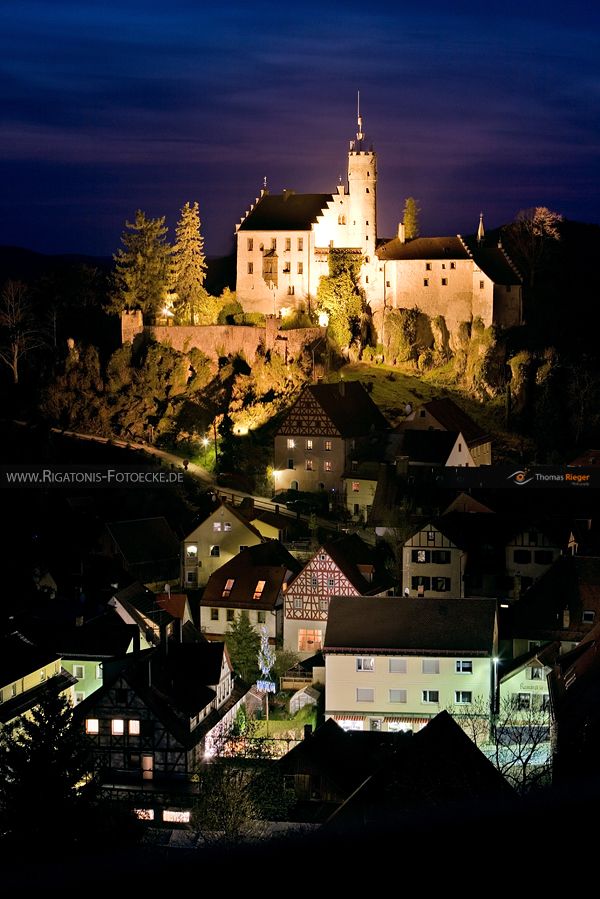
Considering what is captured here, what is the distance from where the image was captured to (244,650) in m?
33.2

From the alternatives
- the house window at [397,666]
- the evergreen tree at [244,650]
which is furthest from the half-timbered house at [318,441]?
the house window at [397,666]

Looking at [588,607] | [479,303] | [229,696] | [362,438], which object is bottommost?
[229,696]

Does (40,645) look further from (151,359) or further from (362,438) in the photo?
(151,359)

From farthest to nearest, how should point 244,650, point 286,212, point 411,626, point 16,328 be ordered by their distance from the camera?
1. point 16,328
2. point 286,212
3. point 244,650
4. point 411,626

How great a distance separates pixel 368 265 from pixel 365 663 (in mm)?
29945

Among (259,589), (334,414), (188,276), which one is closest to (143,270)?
(188,276)

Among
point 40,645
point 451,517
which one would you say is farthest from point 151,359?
point 40,645

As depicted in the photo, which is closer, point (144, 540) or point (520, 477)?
point (144, 540)

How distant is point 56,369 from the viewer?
58562 millimetres

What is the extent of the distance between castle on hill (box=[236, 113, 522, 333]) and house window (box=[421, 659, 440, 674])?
2776 centimetres

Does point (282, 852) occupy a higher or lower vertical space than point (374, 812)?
higher

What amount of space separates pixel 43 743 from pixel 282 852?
67.1ft

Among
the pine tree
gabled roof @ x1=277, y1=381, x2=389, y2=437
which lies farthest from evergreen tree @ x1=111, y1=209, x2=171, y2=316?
gabled roof @ x1=277, y1=381, x2=389, y2=437

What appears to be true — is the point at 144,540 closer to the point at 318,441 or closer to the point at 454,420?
the point at 318,441
